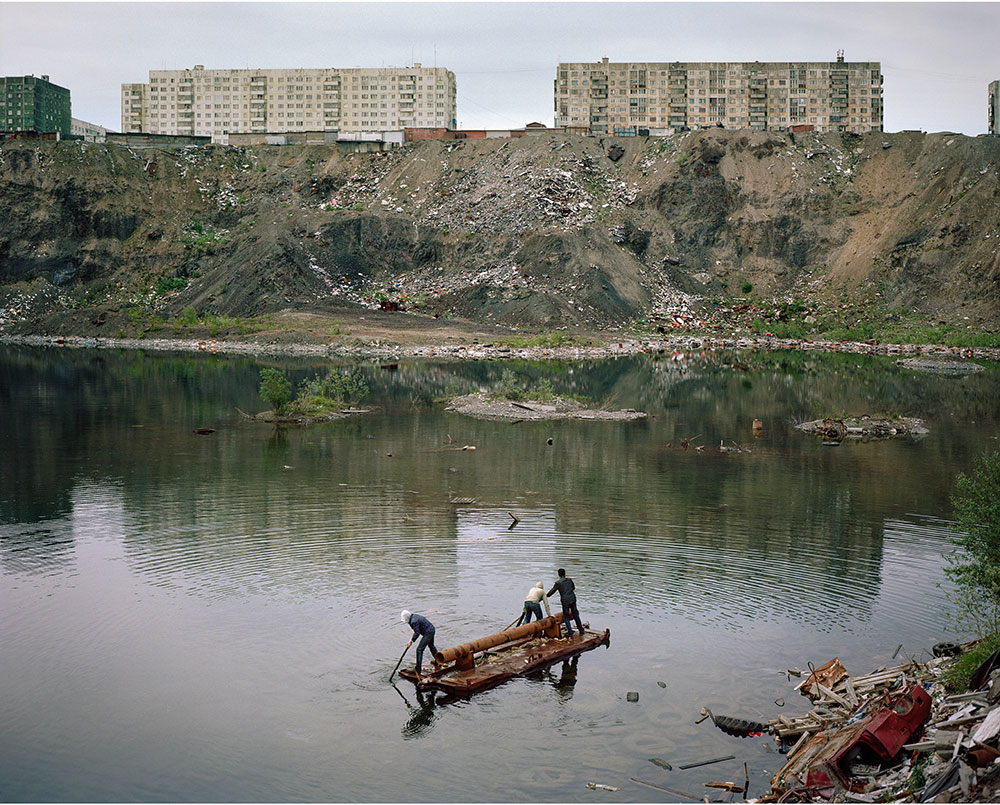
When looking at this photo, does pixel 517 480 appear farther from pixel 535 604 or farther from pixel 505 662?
pixel 505 662

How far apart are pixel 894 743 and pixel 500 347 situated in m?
70.8

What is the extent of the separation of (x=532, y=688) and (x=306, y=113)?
166 m

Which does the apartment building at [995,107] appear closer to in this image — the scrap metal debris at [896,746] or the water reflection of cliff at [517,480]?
the water reflection of cliff at [517,480]

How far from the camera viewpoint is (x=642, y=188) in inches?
4663

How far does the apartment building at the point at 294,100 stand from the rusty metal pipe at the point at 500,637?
15578 centimetres

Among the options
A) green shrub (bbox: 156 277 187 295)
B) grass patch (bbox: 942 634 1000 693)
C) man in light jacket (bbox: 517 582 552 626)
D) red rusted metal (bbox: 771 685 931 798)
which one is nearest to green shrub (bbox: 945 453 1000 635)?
grass patch (bbox: 942 634 1000 693)

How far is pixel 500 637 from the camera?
1938 centimetres

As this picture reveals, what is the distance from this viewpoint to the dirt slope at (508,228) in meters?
100

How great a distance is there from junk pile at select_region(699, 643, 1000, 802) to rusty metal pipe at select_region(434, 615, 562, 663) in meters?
4.06

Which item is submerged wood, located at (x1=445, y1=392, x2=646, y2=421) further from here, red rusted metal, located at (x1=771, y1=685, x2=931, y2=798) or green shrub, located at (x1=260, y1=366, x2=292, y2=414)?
red rusted metal, located at (x1=771, y1=685, x2=931, y2=798)

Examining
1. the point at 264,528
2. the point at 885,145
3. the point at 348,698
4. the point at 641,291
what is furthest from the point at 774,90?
the point at 348,698

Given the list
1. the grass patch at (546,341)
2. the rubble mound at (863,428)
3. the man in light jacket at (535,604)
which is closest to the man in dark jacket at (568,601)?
the man in light jacket at (535,604)

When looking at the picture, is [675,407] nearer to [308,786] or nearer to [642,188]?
[308,786]

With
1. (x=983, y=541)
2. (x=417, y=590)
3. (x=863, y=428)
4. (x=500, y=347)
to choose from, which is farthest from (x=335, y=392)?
(x=983, y=541)
